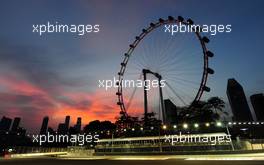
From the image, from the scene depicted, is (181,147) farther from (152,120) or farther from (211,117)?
(152,120)

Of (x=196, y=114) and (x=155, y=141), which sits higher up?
(x=196, y=114)

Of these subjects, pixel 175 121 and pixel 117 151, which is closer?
pixel 117 151

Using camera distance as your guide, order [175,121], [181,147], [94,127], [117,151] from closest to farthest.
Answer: [181,147]
[117,151]
[175,121]
[94,127]

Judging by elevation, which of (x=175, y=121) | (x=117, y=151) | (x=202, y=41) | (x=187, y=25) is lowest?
(x=117, y=151)

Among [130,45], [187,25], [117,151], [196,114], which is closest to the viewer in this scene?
[117,151]

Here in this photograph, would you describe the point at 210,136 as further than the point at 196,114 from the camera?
No

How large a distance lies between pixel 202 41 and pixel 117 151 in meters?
29.8

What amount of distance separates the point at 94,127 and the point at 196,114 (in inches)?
2951

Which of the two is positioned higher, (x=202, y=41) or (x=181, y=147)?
(x=202, y=41)

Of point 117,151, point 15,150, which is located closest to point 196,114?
point 117,151

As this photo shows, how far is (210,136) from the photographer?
4728 centimetres

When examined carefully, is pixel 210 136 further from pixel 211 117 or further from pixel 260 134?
pixel 260 134

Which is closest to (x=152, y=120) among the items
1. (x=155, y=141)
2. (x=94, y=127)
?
(x=94, y=127)

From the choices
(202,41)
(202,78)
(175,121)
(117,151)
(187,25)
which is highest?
(187,25)
